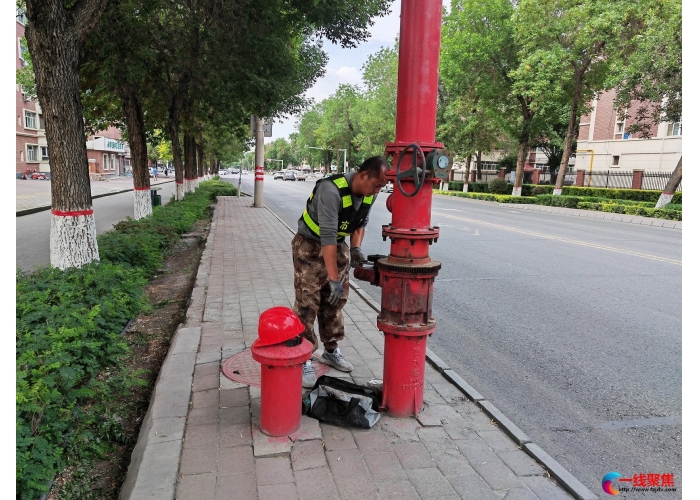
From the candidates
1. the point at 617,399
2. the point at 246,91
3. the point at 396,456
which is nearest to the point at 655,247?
the point at 617,399

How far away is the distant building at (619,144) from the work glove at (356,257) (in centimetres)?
3319

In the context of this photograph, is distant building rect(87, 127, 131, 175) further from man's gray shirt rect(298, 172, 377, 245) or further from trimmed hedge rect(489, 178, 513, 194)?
man's gray shirt rect(298, 172, 377, 245)

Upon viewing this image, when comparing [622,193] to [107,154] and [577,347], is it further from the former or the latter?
[107,154]

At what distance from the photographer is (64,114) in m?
5.96

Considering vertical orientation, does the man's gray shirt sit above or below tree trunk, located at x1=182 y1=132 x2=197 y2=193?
below

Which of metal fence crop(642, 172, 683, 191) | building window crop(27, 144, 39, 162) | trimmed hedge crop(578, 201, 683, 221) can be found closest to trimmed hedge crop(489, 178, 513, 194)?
metal fence crop(642, 172, 683, 191)

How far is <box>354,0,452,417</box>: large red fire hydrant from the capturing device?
2949 millimetres

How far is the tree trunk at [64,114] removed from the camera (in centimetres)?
566

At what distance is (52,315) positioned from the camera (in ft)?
13.0

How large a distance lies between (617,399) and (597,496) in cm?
139

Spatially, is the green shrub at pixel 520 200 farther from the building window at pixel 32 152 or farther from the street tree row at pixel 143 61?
the building window at pixel 32 152

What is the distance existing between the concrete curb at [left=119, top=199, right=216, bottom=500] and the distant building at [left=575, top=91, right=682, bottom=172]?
3383 centimetres

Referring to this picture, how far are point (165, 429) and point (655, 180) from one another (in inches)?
1345

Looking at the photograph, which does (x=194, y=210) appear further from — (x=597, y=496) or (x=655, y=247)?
(x=597, y=496)
